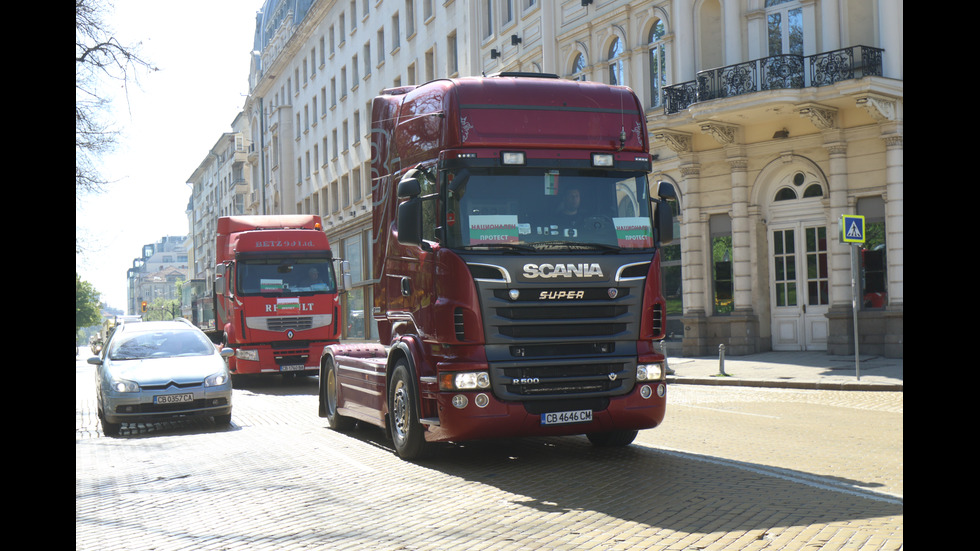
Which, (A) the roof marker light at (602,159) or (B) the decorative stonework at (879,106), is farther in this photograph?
(B) the decorative stonework at (879,106)

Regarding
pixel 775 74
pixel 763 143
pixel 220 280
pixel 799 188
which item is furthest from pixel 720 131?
pixel 220 280

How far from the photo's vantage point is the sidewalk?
16.9 meters

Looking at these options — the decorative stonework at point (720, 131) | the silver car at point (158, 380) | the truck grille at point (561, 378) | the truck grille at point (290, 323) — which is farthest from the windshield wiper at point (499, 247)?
the decorative stonework at point (720, 131)

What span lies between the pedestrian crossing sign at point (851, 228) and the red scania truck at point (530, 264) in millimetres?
8652

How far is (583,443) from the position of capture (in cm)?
1052

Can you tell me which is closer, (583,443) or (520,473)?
(520,473)

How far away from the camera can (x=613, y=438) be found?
9.94 meters

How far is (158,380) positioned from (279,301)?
7.21 meters

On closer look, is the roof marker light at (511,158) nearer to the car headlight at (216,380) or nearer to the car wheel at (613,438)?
the car wheel at (613,438)

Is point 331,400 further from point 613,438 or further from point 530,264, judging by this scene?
point 530,264

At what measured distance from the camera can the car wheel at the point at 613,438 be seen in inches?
386
